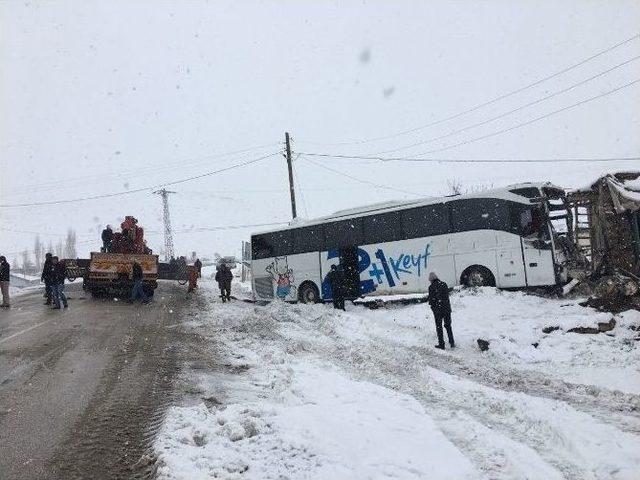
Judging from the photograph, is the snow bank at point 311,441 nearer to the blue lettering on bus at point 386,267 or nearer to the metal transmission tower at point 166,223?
the blue lettering on bus at point 386,267

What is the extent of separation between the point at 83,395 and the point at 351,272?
12927 millimetres

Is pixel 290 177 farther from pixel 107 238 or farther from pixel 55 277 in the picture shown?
pixel 55 277

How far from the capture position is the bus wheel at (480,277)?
1527 cm

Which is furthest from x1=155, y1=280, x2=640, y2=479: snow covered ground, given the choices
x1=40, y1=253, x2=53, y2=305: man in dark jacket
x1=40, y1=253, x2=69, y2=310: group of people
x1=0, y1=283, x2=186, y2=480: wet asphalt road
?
x1=40, y1=253, x2=53, y2=305: man in dark jacket

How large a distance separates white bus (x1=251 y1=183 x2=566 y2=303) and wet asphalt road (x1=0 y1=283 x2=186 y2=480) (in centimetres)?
779

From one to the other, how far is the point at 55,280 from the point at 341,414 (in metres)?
15.2

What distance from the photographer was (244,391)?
645 cm

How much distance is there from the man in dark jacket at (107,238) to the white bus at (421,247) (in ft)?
22.4

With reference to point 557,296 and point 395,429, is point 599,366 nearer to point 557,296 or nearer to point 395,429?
point 395,429

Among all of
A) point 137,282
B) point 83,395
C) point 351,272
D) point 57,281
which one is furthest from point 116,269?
point 83,395

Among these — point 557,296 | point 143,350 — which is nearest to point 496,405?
point 143,350

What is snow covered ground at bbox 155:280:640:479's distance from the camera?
4082 mm

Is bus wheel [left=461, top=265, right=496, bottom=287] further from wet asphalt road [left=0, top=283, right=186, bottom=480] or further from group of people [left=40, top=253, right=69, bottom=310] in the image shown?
group of people [left=40, top=253, right=69, bottom=310]

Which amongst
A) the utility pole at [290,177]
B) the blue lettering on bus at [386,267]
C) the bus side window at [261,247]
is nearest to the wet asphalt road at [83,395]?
the blue lettering on bus at [386,267]
